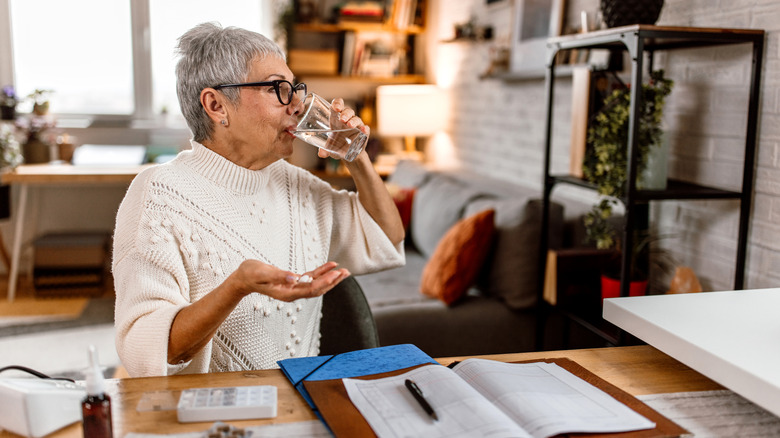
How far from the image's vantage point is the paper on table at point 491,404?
846 mm

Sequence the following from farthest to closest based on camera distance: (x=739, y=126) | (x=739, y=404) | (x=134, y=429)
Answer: (x=739, y=126), (x=739, y=404), (x=134, y=429)

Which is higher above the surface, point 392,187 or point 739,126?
point 739,126

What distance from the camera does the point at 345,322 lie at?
1520mm

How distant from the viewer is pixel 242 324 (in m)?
1.35

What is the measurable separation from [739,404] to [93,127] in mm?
4640

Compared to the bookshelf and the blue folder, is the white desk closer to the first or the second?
the blue folder

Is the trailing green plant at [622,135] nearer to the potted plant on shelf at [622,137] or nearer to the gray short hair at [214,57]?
the potted plant on shelf at [622,137]

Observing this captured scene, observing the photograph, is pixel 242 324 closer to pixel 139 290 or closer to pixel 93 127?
pixel 139 290

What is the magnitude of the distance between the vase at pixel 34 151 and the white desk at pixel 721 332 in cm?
412

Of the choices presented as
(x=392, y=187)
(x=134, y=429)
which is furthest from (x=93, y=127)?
(x=134, y=429)

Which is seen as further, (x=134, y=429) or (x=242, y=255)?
(x=242, y=255)

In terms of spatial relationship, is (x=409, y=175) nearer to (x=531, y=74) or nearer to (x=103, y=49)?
(x=531, y=74)

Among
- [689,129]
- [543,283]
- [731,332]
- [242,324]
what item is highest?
[689,129]

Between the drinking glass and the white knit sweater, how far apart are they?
0.56ft
